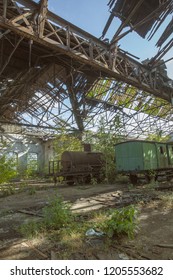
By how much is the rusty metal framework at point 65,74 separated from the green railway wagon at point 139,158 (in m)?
3.23

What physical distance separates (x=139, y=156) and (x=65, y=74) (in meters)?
6.80

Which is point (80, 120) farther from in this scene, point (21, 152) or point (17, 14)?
point (17, 14)

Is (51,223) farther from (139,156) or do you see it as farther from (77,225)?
(139,156)

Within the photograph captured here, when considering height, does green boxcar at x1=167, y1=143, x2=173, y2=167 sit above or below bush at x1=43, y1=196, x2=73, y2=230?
above

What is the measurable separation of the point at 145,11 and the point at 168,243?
30.2 ft

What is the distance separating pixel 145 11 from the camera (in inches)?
360

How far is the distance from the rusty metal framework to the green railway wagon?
3227mm

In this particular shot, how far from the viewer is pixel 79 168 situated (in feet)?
47.9

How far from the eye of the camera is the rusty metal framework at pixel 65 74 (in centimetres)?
736

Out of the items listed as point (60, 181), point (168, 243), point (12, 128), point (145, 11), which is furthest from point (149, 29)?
point (12, 128)

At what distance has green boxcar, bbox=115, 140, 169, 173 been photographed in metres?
12.9

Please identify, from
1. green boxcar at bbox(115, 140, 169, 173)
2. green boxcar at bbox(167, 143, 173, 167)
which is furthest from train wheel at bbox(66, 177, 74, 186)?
green boxcar at bbox(167, 143, 173, 167)

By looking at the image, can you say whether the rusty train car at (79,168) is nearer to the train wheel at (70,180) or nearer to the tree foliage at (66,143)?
the train wheel at (70,180)

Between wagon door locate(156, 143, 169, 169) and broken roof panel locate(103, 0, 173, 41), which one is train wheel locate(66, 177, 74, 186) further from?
broken roof panel locate(103, 0, 173, 41)
